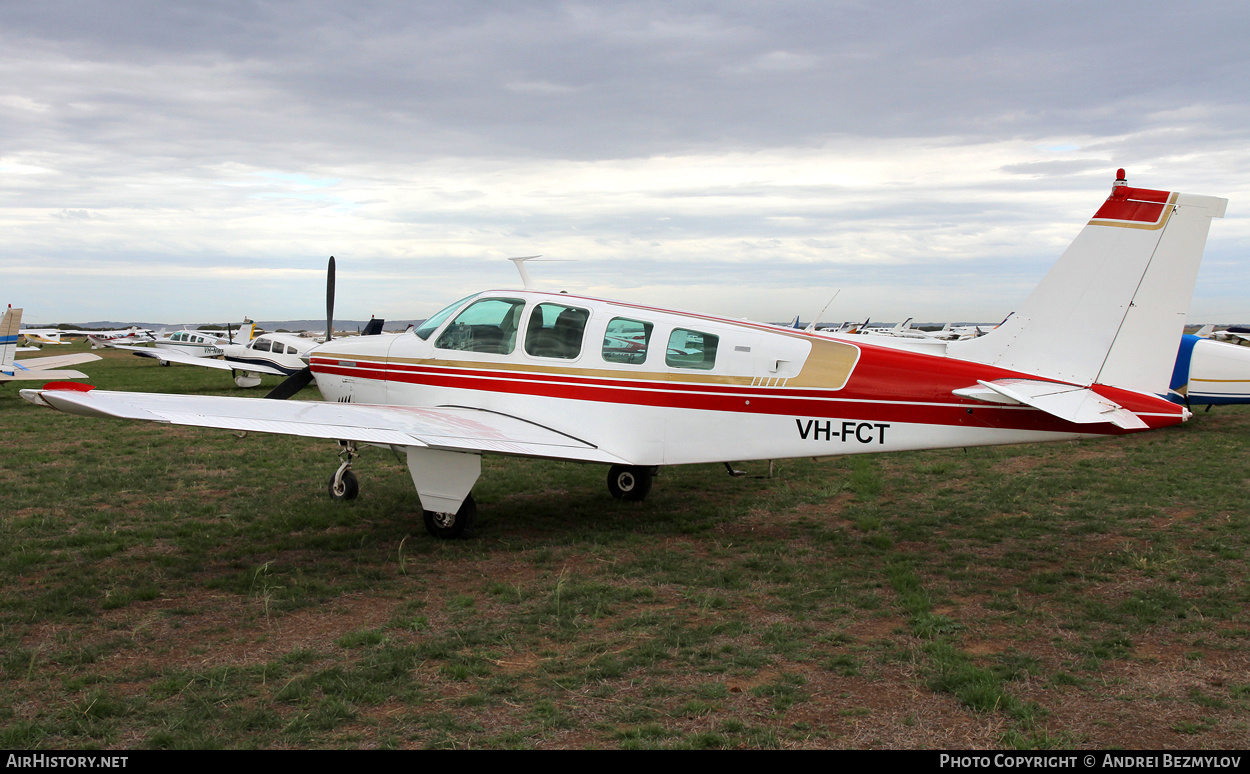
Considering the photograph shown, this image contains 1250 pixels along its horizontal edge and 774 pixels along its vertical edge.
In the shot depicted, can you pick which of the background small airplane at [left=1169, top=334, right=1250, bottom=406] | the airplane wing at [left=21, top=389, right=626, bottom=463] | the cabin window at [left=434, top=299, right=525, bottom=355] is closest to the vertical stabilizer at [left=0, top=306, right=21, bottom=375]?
the airplane wing at [left=21, top=389, right=626, bottom=463]

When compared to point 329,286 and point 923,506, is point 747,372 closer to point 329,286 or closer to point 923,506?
point 923,506

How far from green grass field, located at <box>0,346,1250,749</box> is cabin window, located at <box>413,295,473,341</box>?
2.02 m

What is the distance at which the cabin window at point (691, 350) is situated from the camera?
7448mm

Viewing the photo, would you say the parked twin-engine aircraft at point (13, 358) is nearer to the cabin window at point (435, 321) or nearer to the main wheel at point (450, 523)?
the cabin window at point (435, 321)

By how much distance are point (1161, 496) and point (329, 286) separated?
1165cm

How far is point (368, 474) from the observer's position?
1095 centimetres

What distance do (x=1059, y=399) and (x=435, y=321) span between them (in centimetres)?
614

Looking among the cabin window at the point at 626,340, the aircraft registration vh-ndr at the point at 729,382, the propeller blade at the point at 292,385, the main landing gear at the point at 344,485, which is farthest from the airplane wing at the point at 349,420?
the propeller blade at the point at 292,385

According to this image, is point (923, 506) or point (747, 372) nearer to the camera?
point (747, 372)

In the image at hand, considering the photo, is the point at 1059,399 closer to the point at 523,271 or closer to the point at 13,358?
the point at 523,271

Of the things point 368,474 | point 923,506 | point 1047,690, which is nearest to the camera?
point 1047,690

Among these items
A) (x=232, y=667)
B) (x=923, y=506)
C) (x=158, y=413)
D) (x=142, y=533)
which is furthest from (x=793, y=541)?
(x=142, y=533)

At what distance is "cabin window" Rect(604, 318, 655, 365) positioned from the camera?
766 cm

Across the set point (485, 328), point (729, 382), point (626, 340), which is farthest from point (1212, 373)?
point (485, 328)
